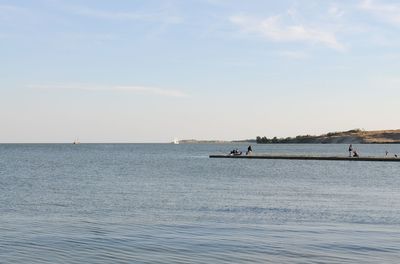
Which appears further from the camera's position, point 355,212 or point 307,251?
point 355,212

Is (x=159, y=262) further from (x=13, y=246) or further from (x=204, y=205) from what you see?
(x=204, y=205)

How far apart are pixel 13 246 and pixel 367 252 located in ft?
38.4

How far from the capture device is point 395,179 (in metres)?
60.3

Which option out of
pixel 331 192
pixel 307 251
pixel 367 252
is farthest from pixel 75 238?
pixel 331 192

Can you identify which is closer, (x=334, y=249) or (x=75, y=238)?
(x=334, y=249)

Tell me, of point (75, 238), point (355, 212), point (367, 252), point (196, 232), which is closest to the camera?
point (367, 252)

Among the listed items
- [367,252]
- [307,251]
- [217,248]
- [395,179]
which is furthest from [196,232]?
[395,179]

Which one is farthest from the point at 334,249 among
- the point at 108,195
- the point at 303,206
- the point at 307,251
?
the point at 108,195

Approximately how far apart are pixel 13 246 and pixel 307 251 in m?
9.81

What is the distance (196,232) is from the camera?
24.9m

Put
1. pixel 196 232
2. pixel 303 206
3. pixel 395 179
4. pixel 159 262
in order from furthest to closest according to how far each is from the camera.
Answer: pixel 395 179 < pixel 303 206 < pixel 196 232 < pixel 159 262

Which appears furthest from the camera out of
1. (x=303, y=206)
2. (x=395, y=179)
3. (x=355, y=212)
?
(x=395, y=179)

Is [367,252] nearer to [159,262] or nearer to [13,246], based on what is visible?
[159,262]

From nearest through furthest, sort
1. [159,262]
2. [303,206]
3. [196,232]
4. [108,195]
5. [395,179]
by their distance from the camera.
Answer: [159,262]
[196,232]
[303,206]
[108,195]
[395,179]
